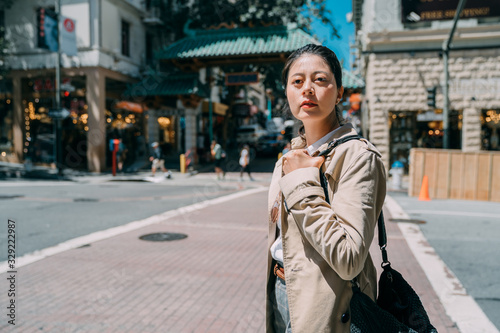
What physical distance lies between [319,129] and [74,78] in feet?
82.1

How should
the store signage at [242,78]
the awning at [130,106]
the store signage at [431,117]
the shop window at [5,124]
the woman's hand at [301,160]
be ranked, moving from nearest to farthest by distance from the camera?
the woman's hand at [301,160]
the store signage at [431,117]
the store signage at [242,78]
the awning at [130,106]
the shop window at [5,124]

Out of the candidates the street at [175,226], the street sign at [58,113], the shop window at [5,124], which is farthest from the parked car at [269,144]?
the street at [175,226]

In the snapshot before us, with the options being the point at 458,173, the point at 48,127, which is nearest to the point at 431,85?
the point at 458,173

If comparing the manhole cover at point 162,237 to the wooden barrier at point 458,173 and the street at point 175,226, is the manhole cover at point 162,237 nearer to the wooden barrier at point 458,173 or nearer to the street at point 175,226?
the street at point 175,226

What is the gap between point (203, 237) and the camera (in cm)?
765

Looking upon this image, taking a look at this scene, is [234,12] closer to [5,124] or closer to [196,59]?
[196,59]

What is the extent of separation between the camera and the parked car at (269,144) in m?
31.5

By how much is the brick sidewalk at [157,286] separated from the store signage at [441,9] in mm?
14572

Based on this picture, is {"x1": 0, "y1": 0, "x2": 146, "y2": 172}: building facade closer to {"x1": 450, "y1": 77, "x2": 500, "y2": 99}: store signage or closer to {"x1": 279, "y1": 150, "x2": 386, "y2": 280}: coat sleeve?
{"x1": 450, "y1": 77, "x2": 500, "y2": 99}: store signage

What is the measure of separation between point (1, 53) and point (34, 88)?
8.60ft

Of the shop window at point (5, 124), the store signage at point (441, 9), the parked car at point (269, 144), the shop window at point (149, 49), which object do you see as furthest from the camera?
the parked car at point (269, 144)

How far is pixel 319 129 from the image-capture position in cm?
179

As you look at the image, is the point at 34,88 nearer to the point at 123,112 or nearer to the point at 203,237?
the point at 123,112

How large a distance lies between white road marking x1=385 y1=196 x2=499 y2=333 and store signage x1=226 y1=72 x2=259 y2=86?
15430 millimetres
